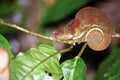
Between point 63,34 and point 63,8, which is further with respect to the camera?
point 63,8

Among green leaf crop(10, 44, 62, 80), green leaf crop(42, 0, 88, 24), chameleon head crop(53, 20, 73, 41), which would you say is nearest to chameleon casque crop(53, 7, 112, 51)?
chameleon head crop(53, 20, 73, 41)

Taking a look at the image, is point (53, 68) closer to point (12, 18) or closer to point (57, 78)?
point (57, 78)

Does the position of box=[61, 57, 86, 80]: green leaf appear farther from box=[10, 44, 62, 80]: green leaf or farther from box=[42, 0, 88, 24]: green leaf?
box=[42, 0, 88, 24]: green leaf

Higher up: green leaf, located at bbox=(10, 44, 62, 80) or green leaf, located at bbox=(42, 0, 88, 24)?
green leaf, located at bbox=(42, 0, 88, 24)

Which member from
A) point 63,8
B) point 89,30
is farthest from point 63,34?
point 63,8

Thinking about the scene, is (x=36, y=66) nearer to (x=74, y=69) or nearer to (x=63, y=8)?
(x=74, y=69)

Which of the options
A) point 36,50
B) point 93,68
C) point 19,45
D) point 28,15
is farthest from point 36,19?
point 36,50

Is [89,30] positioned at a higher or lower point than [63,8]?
lower
